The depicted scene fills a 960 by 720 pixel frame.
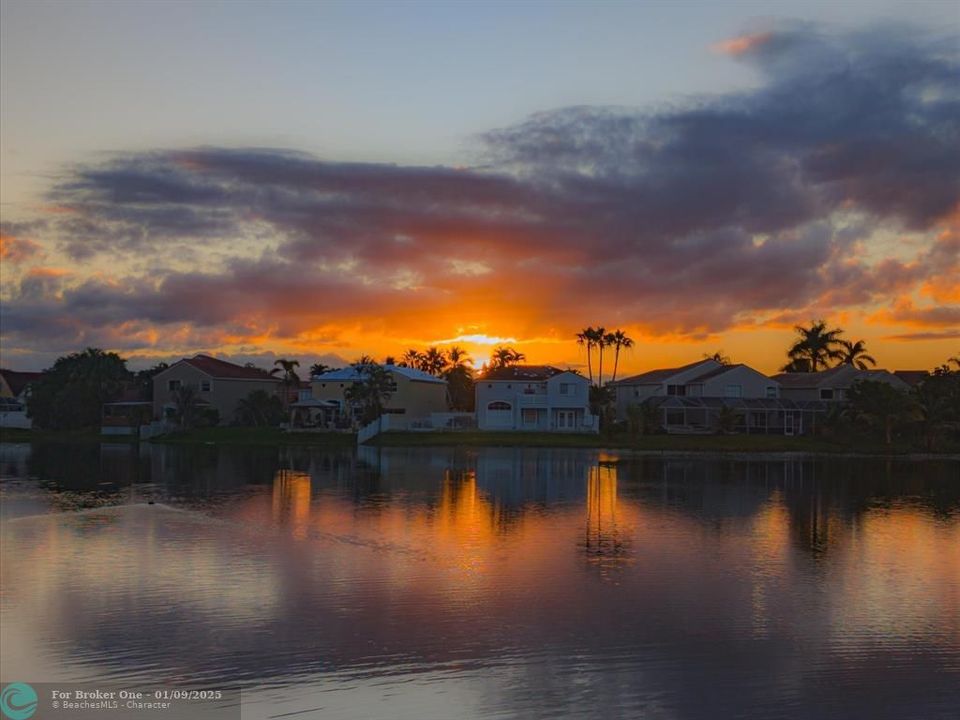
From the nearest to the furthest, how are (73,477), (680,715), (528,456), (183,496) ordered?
(680,715) < (183,496) < (73,477) < (528,456)

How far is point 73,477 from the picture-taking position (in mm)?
50594

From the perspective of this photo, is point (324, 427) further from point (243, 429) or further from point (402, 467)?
point (402, 467)

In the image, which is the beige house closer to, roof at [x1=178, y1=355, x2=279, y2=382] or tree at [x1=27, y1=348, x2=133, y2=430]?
roof at [x1=178, y1=355, x2=279, y2=382]

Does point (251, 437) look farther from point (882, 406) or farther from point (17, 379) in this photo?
point (17, 379)

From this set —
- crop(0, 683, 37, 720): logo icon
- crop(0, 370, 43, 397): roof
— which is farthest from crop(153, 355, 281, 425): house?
crop(0, 683, 37, 720): logo icon

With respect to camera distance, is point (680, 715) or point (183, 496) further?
point (183, 496)

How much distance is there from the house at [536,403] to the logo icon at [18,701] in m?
76.1

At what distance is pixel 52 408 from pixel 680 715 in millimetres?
95474

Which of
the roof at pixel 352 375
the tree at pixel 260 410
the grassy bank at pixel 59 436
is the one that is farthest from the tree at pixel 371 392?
the grassy bank at pixel 59 436

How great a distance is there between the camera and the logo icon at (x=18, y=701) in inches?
567

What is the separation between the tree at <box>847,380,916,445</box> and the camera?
8006cm

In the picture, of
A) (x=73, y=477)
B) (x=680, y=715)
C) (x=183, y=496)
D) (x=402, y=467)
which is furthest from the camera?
(x=402, y=467)

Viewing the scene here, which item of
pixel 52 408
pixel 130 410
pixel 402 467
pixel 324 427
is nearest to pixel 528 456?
pixel 402 467

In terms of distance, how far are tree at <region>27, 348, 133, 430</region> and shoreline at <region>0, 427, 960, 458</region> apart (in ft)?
24.3
